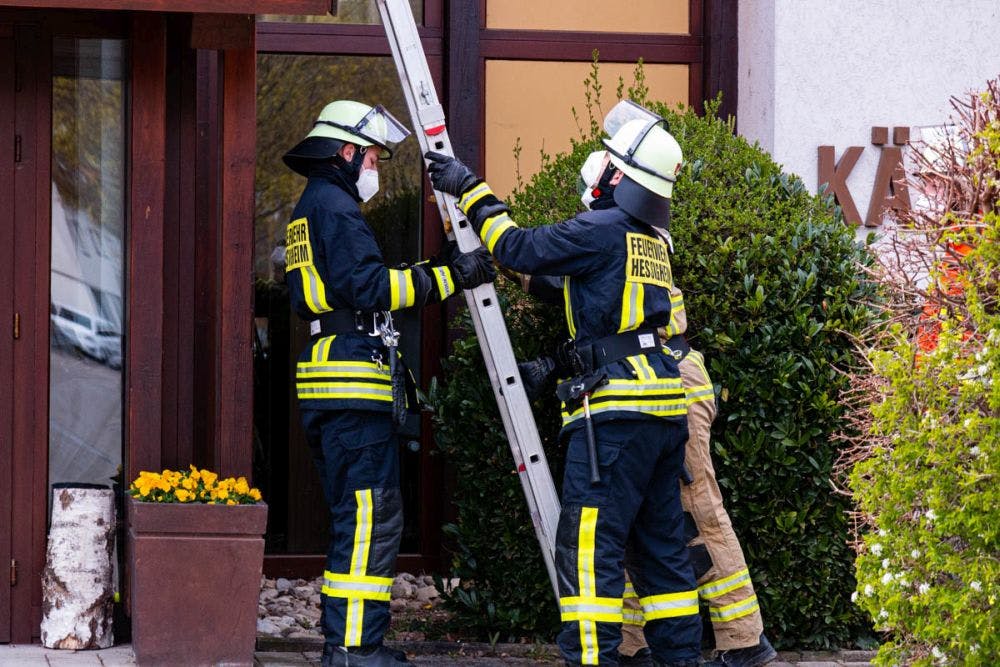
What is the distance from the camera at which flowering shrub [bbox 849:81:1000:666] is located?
3.45 m

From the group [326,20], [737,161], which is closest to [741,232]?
[737,161]

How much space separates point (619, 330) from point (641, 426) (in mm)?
353

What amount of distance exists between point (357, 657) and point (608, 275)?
1.67 m

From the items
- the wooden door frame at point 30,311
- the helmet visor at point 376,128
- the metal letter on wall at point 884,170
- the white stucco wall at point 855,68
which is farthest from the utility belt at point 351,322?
the metal letter on wall at point 884,170

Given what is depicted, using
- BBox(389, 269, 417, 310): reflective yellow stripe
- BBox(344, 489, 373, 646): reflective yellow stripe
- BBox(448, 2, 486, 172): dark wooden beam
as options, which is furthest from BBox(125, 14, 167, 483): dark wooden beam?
BBox(448, 2, 486, 172): dark wooden beam

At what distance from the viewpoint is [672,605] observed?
495 cm

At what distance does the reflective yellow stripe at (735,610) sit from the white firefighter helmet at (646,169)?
57.7 inches

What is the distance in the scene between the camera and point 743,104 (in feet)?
23.6

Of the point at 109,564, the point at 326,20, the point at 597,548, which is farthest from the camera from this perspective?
the point at 326,20

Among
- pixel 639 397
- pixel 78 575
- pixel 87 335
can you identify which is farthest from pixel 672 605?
pixel 87 335

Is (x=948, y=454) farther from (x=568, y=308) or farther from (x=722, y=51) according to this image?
(x=722, y=51)

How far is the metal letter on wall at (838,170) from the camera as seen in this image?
6.95 meters

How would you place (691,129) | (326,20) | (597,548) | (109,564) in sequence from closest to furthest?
(597,548), (109,564), (691,129), (326,20)

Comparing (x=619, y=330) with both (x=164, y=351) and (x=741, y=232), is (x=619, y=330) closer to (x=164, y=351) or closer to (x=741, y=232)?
(x=741, y=232)
